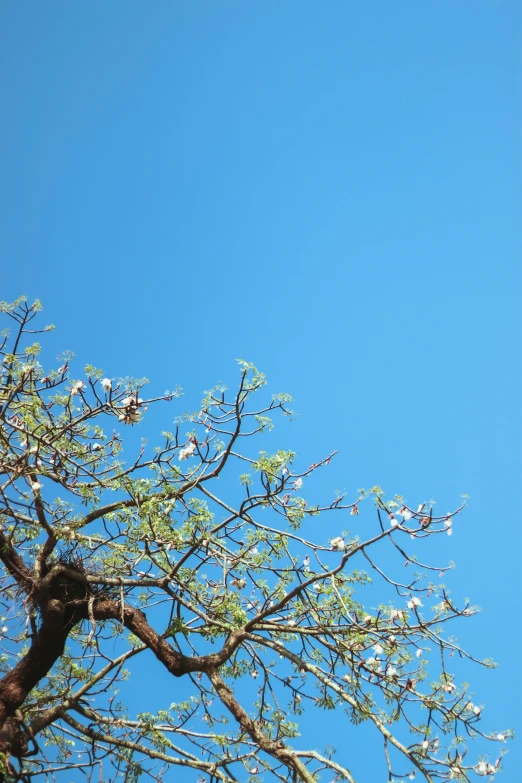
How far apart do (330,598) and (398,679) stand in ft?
1.86

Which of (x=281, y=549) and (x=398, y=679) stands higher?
(x=281, y=549)

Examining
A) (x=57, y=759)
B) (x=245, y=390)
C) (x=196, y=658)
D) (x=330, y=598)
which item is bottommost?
(x=57, y=759)

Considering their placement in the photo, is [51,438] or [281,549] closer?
[51,438]

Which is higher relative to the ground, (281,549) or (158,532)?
(281,549)

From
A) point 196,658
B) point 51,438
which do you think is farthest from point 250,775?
point 51,438

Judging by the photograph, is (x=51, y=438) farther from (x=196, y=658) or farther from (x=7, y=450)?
(x=196, y=658)

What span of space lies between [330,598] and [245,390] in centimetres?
125

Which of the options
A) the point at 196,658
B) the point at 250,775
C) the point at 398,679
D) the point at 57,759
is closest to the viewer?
the point at 398,679

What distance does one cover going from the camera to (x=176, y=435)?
4.18 meters

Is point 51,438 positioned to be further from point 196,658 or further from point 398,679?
point 398,679

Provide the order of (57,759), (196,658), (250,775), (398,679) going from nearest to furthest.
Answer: (398,679) → (196,658) → (250,775) → (57,759)

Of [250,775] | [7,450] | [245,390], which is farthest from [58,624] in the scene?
[245,390]

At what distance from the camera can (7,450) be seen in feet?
13.8

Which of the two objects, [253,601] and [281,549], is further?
[253,601]
